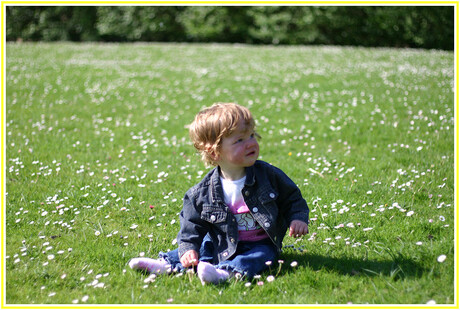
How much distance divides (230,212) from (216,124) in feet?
2.33

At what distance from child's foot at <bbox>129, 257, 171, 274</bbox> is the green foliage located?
2045 centimetres

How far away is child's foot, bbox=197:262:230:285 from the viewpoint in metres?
3.44

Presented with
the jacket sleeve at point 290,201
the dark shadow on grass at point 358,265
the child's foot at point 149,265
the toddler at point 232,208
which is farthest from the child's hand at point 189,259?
the jacket sleeve at point 290,201

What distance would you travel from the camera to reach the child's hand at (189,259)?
3.64 m

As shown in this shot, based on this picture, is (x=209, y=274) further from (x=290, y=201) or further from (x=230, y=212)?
(x=290, y=201)

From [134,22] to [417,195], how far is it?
28.8 metres

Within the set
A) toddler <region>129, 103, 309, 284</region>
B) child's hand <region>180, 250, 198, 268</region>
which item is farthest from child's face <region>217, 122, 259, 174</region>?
child's hand <region>180, 250, 198, 268</region>

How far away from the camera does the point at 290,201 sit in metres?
3.81

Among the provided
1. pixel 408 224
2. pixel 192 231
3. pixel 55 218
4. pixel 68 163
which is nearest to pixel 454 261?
pixel 408 224

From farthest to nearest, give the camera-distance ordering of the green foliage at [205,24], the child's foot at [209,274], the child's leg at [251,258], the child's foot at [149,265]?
Answer: the green foliage at [205,24] < the child's foot at [149,265] < the child's leg at [251,258] < the child's foot at [209,274]

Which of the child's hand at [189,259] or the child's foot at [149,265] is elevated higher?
the child's hand at [189,259]

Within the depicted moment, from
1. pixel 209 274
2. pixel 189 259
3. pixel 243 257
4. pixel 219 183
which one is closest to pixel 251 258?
pixel 243 257

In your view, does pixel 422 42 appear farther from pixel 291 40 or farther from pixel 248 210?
pixel 248 210

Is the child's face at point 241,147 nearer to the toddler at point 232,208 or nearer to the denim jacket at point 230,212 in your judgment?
the toddler at point 232,208
